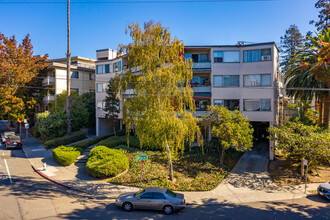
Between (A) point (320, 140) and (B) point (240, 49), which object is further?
(B) point (240, 49)

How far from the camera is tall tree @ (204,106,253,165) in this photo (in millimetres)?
18844

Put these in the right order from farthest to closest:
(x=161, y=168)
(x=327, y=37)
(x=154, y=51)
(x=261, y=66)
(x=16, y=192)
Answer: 1. (x=261, y=66)
2. (x=327, y=37)
3. (x=161, y=168)
4. (x=154, y=51)
5. (x=16, y=192)

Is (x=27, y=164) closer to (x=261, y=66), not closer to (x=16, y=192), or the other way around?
(x=16, y=192)

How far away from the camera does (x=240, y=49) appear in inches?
975

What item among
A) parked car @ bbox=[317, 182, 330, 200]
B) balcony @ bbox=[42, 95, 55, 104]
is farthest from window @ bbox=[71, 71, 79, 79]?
parked car @ bbox=[317, 182, 330, 200]

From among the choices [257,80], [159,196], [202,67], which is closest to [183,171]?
[159,196]

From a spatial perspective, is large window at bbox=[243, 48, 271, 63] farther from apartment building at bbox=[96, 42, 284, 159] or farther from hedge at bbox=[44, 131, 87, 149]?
hedge at bbox=[44, 131, 87, 149]

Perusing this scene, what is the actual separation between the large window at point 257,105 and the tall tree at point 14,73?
96.8 feet

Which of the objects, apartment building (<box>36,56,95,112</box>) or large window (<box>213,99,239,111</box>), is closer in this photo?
large window (<box>213,99,239,111</box>)

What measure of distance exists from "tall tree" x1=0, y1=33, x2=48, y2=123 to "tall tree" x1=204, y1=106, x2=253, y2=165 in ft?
90.4

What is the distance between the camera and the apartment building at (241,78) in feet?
77.6

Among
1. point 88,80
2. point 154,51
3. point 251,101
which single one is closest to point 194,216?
point 154,51

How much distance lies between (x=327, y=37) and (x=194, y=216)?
2004cm

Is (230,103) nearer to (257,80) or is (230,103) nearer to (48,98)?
(257,80)
